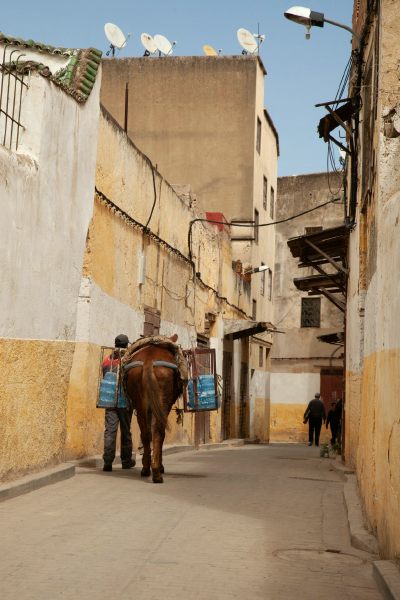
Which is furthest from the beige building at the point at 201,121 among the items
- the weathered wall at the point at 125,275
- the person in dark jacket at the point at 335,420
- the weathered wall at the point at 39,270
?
the weathered wall at the point at 39,270

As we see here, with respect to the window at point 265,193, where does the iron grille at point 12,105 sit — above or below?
below

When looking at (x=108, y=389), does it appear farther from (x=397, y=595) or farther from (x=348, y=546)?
(x=397, y=595)

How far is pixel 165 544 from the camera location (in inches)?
288

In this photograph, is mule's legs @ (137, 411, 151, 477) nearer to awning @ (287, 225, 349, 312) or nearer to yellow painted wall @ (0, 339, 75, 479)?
yellow painted wall @ (0, 339, 75, 479)

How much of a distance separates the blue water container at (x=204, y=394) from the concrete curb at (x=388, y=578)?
6247 mm

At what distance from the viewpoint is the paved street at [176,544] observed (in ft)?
19.4

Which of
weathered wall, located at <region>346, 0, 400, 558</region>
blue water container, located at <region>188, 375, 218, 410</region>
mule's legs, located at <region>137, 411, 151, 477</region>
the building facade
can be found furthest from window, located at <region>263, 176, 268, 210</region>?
weathered wall, located at <region>346, 0, 400, 558</region>

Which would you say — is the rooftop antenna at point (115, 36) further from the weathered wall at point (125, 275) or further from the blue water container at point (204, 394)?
the blue water container at point (204, 394)

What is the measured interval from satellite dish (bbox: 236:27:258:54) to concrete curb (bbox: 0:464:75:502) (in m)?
24.5

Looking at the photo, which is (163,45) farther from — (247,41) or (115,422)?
(115,422)

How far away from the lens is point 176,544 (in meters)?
7.32

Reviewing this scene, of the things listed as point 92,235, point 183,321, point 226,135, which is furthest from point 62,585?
point 226,135

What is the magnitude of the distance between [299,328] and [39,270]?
32351mm

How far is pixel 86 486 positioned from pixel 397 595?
6089mm
